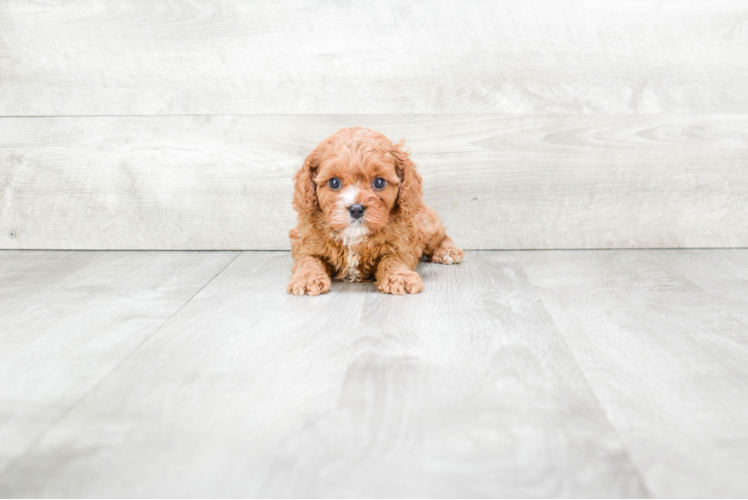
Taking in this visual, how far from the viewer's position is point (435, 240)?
2633mm

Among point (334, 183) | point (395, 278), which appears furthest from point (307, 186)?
point (395, 278)

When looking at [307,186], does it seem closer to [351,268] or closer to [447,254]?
[351,268]

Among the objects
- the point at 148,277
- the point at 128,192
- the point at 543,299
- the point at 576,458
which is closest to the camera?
the point at 576,458

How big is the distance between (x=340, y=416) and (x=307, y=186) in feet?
3.54

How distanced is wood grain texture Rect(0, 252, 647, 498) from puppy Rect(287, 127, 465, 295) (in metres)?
0.31

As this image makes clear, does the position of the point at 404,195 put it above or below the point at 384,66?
below

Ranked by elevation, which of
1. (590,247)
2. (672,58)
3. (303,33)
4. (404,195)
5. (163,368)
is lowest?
(590,247)

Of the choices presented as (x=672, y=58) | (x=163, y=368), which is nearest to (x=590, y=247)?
(x=672, y=58)

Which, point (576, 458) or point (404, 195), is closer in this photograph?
point (576, 458)

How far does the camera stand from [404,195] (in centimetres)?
218

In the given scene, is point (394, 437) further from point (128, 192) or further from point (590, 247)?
point (128, 192)

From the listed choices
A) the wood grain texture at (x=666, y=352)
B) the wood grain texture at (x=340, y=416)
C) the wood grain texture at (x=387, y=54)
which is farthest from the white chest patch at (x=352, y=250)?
the wood grain texture at (x=387, y=54)

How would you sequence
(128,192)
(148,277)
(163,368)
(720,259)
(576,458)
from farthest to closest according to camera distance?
1. (128,192)
2. (720,259)
3. (148,277)
4. (163,368)
5. (576,458)

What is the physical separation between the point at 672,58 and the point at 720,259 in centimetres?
96
